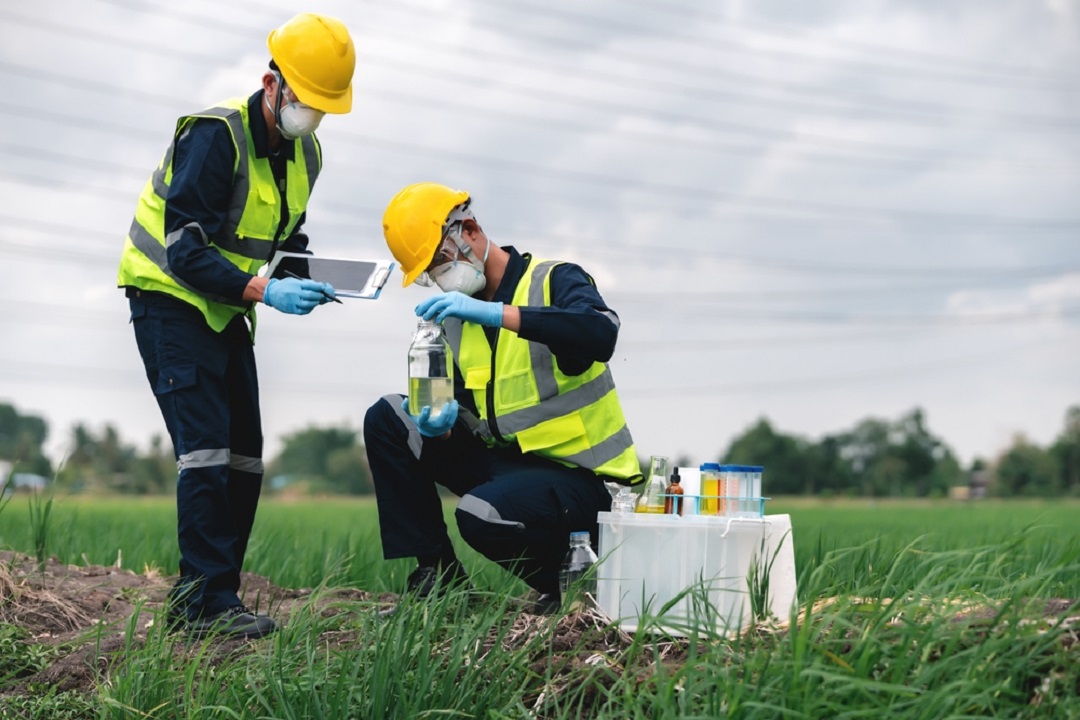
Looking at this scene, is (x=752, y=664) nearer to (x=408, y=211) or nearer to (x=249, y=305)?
(x=408, y=211)

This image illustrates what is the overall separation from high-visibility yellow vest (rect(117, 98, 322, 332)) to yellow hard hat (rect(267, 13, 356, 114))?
26cm

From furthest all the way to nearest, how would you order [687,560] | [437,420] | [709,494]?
1. [437,420]
2. [709,494]
3. [687,560]

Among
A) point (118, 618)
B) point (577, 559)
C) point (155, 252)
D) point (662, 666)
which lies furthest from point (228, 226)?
point (662, 666)

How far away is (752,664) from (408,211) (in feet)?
7.72

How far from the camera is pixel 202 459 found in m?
5.18

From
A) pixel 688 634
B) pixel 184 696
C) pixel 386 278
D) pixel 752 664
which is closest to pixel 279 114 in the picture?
pixel 386 278

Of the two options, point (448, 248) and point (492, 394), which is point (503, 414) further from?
point (448, 248)

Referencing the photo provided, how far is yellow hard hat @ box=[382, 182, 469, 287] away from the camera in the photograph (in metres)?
4.77

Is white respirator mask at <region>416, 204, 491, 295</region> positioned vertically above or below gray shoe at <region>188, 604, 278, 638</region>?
above

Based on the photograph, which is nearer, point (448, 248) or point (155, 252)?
point (448, 248)

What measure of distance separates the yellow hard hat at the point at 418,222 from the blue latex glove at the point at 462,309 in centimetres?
30

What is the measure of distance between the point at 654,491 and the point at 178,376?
2.07 m

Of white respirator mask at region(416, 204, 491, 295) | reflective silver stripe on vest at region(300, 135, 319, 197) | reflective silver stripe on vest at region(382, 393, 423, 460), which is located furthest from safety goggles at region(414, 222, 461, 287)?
reflective silver stripe on vest at region(300, 135, 319, 197)

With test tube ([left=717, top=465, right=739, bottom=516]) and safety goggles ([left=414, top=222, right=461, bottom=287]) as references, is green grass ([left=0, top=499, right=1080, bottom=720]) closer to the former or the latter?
test tube ([left=717, top=465, right=739, bottom=516])
